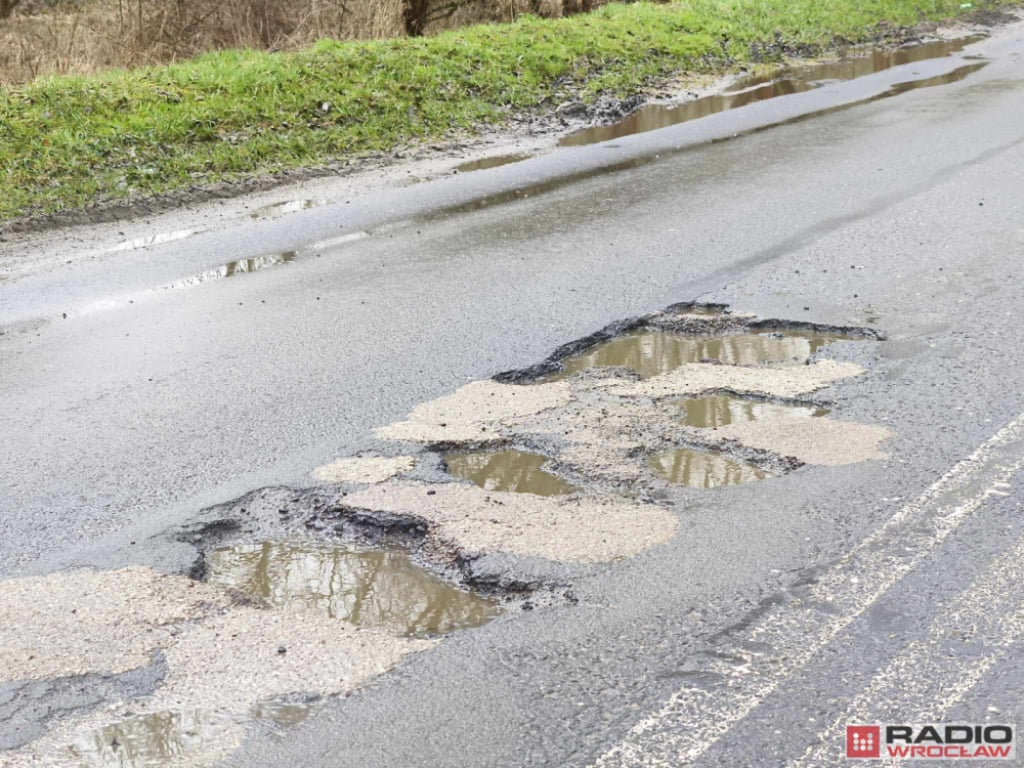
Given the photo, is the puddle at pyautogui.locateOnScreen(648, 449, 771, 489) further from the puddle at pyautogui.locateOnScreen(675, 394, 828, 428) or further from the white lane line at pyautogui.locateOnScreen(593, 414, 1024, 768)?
the white lane line at pyautogui.locateOnScreen(593, 414, 1024, 768)

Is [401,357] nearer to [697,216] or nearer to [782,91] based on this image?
[697,216]

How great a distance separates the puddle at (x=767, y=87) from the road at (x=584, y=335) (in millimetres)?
1792

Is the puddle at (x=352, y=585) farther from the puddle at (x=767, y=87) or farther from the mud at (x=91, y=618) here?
the puddle at (x=767, y=87)

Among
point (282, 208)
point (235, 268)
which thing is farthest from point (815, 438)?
point (282, 208)

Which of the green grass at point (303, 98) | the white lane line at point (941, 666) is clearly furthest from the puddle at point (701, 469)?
the green grass at point (303, 98)

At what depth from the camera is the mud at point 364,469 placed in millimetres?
4891

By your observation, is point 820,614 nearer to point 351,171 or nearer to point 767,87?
point 351,171

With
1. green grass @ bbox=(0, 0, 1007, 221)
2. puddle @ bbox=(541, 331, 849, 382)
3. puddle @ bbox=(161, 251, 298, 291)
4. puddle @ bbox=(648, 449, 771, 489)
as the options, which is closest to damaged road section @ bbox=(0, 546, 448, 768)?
puddle @ bbox=(648, 449, 771, 489)

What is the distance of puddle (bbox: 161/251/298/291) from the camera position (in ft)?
26.2

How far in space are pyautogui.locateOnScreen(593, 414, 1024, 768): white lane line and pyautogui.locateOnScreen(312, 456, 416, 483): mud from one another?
175 cm

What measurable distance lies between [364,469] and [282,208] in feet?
18.5

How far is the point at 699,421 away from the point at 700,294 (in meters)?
1.90

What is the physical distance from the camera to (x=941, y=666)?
11.3ft

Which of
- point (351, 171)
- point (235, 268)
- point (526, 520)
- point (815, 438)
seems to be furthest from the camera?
point (351, 171)
